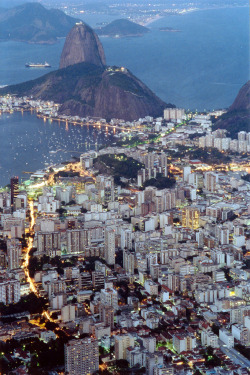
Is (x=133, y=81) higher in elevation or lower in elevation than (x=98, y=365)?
higher

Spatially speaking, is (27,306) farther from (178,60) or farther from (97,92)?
(178,60)

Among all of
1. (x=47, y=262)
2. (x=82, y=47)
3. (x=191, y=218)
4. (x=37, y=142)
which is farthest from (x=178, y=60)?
(x=47, y=262)

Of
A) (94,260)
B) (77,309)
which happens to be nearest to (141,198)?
(94,260)

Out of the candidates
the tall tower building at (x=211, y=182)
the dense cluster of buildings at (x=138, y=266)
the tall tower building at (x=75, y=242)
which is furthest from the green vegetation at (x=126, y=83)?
the tall tower building at (x=75, y=242)

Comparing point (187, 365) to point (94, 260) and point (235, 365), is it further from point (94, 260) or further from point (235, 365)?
point (94, 260)

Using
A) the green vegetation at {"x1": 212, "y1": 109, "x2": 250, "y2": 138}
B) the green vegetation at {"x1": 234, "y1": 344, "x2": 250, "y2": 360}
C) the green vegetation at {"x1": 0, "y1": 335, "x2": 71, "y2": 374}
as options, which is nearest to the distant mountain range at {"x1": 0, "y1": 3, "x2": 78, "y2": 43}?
the green vegetation at {"x1": 212, "y1": 109, "x2": 250, "y2": 138}

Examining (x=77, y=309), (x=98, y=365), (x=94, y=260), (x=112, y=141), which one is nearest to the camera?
(x=98, y=365)
